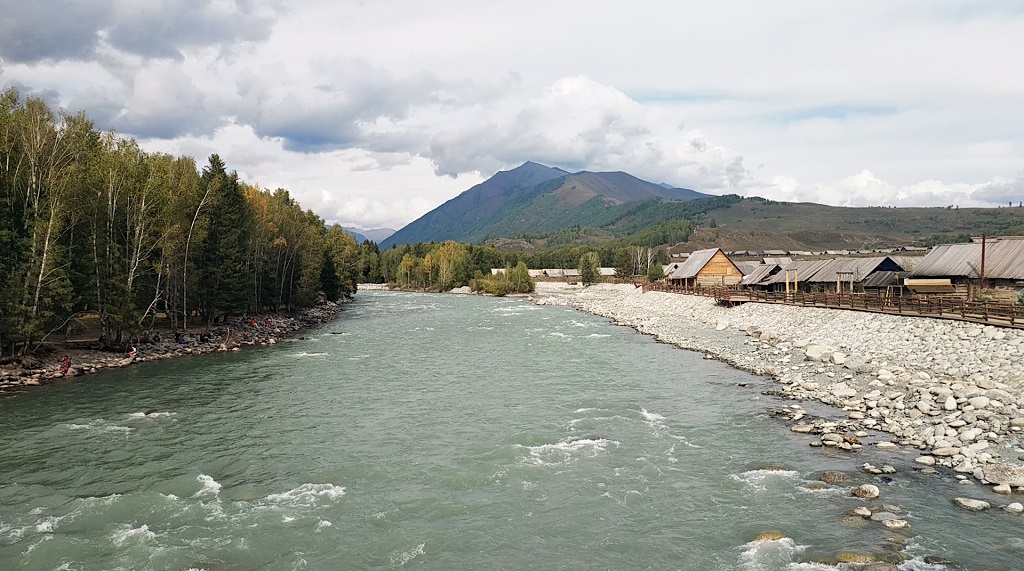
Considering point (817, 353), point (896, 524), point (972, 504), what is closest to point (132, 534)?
point (896, 524)

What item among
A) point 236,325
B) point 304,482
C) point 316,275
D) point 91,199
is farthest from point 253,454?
point 316,275

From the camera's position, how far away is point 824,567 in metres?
Result: 10.6

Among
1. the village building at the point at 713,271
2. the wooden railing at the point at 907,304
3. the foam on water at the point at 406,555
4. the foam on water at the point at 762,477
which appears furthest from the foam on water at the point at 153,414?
the village building at the point at 713,271

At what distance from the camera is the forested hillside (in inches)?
1095

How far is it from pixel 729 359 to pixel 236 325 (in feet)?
123

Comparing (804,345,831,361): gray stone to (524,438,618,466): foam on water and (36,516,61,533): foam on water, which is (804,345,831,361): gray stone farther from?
(36,516,61,533): foam on water

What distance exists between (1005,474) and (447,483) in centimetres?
1363

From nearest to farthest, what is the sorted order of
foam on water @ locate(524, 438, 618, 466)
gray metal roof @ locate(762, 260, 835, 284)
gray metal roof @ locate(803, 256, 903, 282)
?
foam on water @ locate(524, 438, 618, 466), gray metal roof @ locate(803, 256, 903, 282), gray metal roof @ locate(762, 260, 835, 284)

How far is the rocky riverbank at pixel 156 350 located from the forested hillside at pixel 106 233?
126 cm

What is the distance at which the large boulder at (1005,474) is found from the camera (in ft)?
44.6

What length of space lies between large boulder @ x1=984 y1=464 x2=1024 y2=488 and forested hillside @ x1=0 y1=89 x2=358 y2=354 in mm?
36638

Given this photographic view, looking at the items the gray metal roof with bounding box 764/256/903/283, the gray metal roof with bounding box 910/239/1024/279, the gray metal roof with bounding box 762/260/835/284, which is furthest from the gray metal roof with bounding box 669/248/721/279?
the gray metal roof with bounding box 910/239/1024/279

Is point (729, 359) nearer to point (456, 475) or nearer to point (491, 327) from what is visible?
point (456, 475)

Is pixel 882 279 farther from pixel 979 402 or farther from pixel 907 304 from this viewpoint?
pixel 979 402
